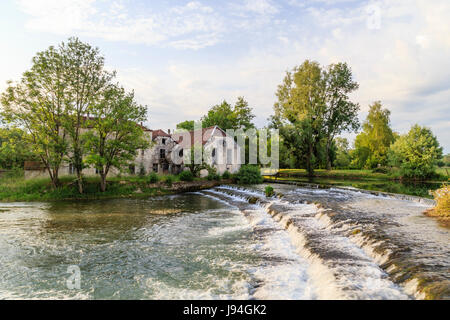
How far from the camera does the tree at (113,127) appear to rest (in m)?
22.6

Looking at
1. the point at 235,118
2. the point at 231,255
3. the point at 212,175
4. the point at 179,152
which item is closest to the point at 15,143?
the point at 212,175

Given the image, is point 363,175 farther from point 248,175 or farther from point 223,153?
point 223,153

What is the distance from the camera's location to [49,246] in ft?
31.2

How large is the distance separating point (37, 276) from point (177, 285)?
4015mm

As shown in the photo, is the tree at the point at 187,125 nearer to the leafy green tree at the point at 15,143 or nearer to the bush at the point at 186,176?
the bush at the point at 186,176

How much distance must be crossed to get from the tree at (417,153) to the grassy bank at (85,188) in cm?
3122

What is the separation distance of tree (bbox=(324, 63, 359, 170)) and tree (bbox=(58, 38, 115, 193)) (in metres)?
38.6

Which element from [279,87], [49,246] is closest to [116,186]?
[49,246]

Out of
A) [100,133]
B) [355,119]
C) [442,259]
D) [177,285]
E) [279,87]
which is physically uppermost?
[279,87]

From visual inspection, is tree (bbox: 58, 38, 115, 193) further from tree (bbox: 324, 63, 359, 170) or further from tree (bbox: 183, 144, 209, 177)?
tree (bbox: 324, 63, 359, 170)

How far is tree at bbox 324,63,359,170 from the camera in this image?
46.6 metres

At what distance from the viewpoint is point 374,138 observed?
175 feet
